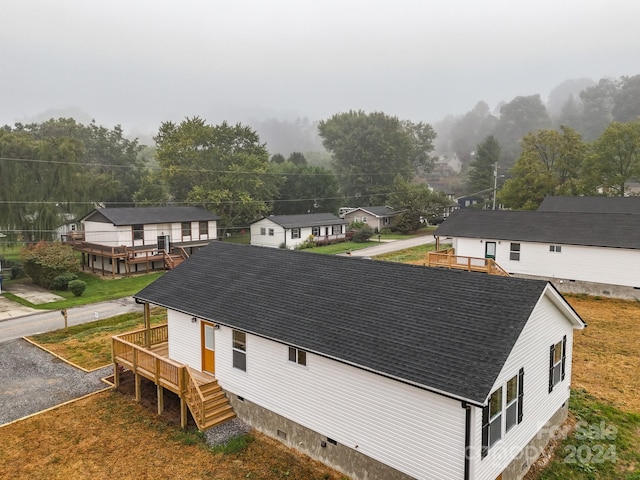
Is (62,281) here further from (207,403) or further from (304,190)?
(304,190)

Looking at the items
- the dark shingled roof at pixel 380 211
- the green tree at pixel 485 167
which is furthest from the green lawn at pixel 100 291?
the green tree at pixel 485 167

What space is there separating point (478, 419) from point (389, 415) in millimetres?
1806

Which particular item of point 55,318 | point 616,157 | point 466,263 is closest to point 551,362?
point 466,263

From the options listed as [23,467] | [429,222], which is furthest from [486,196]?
[23,467]

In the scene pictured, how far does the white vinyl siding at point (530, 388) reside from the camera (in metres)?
8.15

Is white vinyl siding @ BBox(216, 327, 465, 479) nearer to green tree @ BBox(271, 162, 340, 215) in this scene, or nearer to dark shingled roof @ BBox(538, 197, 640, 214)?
dark shingled roof @ BBox(538, 197, 640, 214)

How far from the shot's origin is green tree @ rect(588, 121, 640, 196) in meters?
43.4

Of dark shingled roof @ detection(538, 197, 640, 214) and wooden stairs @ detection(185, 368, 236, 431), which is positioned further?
dark shingled roof @ detection(538, 197, 640, 214)

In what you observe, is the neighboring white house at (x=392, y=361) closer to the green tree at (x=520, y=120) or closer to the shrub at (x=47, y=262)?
the shrub at (x=47, y=262)

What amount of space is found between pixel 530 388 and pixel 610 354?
959cm

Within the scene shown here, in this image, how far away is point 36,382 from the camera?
1513 cm

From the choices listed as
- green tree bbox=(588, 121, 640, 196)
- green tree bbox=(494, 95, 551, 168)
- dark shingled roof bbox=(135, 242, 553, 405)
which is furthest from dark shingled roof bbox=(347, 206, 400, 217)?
green tree bbox=(494, 95, 551, 168)

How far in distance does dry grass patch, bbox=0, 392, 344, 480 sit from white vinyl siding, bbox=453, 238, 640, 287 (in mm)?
22892

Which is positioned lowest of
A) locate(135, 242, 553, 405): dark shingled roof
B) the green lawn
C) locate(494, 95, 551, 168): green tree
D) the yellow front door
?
the green lawn
